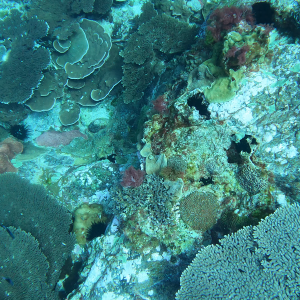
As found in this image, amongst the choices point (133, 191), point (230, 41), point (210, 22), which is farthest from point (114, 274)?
point (210, 22)

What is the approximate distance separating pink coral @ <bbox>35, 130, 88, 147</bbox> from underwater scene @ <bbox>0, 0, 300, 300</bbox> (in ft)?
2.31

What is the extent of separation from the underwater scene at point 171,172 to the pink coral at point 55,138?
27.8 inches

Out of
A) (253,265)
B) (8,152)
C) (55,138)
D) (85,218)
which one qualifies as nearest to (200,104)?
(253,265)

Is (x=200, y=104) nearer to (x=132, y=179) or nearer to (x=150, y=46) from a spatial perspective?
(x=132, y=179)

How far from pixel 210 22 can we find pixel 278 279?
4.30 meters

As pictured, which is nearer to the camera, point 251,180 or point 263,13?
point 251,180

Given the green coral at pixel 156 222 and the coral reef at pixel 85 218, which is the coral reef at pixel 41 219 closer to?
the coral reef at pixel 85 218

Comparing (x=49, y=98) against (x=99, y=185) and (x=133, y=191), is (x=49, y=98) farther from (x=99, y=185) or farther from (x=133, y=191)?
(x=133, y=191)

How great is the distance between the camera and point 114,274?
3395 millimetres

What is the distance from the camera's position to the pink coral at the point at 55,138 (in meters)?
6.71

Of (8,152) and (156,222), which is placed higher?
(8,152)

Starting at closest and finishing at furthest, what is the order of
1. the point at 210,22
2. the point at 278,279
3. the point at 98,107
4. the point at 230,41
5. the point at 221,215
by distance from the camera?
the point at 278,279 → the point at 230,41 → the point at 221,215 → the point at 210,22 → the point at 98,107

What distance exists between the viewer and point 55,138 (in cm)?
678

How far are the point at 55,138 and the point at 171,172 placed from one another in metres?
5.00
